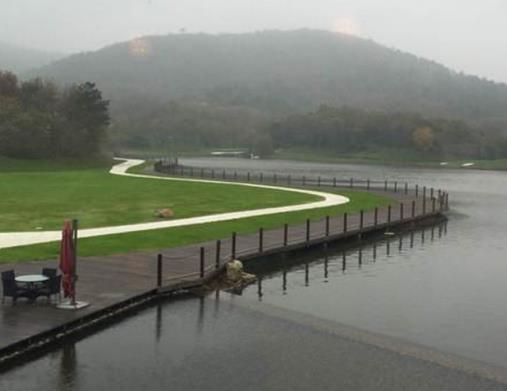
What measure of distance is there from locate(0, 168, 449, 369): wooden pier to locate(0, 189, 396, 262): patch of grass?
870 mm

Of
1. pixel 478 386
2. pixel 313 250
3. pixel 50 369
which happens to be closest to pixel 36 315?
pixel 50 369

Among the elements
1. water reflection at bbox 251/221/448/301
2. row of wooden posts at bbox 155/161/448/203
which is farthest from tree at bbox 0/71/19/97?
water reflection at bbox 251/221/448/301

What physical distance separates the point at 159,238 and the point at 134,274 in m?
7.30

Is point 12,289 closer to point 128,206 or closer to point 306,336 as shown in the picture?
point 306,336

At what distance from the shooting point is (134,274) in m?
21.4

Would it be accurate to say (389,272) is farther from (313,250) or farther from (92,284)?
(92,284)

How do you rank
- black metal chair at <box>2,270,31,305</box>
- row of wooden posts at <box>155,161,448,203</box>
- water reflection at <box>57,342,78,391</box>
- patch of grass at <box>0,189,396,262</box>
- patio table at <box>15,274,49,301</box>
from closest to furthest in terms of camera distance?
water reflection at <box>57,342,78,391</box> → black metal chair at <box>2,270,31,305</box> → patio table at <box>15,274,49,301</box> → patch of grass at <box>0,189,396,262</box> → row of wooden posts at <box>155,161,448,203</box>

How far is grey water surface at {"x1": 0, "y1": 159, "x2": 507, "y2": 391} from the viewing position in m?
13.2

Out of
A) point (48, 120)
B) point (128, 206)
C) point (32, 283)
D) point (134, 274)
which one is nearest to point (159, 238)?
point (134, 274)

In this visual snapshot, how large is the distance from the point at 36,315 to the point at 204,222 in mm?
18295

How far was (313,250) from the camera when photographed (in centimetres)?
3053

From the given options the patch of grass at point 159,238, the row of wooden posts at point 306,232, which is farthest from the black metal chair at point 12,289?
the patch of grass at point 159,238

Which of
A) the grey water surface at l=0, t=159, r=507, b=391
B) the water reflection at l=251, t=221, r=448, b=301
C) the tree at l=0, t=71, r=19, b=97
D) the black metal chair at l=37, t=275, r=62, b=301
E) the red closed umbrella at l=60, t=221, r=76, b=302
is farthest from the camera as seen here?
the tree at l=0, t=71, r=19, b=97

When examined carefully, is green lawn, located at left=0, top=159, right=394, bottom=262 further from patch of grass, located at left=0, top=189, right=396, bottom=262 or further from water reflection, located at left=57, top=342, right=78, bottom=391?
water reflection, located at left=57, top=342, right=78, bottom=391
